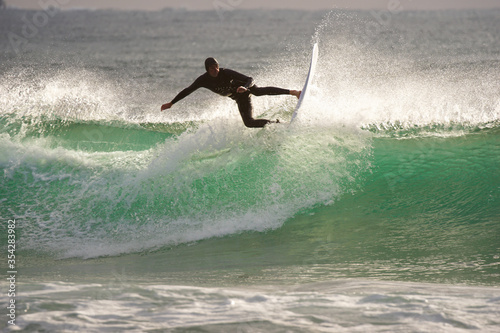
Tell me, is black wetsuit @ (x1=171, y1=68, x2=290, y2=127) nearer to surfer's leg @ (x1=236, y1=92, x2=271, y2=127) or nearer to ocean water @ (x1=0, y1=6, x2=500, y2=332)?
surfer's leg @ (x1=236, y1=92, x2=271, y2=127)

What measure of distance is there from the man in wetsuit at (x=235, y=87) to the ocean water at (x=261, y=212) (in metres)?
0.30

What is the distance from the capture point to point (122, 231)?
5910 millimetres

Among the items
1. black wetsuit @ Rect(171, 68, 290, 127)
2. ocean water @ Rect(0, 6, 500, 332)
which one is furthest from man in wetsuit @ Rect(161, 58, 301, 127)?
ocean water @ Rect(0, 6, 500, 332)

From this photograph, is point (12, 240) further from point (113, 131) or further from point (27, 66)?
point (27, 66)

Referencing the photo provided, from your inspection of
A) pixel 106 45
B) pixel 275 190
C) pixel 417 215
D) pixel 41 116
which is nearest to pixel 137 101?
pixel 41 116

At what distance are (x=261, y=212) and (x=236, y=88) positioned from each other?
1820mm

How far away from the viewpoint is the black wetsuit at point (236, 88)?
6.50 metres

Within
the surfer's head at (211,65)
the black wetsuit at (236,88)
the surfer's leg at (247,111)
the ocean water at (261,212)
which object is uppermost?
the surfer's head at (211,65)

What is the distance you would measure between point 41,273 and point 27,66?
67.1 feet

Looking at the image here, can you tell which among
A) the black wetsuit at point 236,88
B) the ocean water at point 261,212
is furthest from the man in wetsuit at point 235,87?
the ocean water at point 261,212

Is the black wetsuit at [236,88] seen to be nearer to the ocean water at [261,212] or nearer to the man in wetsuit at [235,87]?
the man in wetsuit at [235,87]

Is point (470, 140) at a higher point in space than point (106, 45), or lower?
lower

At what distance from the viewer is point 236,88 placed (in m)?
6.66

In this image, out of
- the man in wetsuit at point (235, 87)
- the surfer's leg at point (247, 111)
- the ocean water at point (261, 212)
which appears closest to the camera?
the ocean water at point (261, 212)
